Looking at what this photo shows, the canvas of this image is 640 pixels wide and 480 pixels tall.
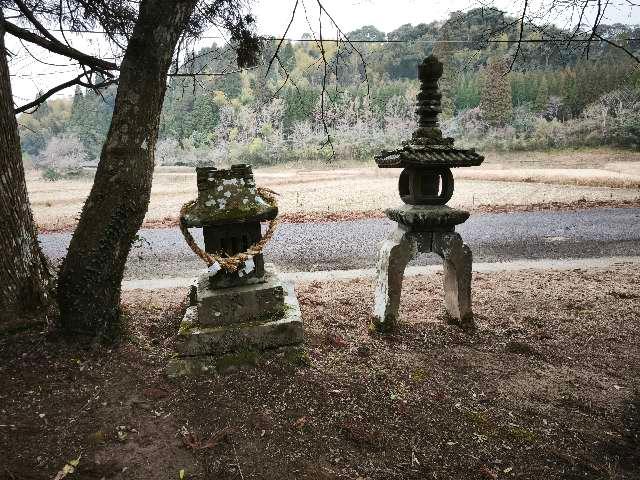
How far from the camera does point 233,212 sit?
9.31 feet

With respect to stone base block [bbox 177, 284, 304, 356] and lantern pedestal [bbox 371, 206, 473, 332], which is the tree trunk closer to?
stone base block [bbox 177, 284, 304, 356]

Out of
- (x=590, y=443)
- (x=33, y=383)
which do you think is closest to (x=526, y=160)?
(x=590, y=443)

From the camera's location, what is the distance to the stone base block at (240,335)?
2920 millimetres

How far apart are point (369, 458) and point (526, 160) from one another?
23.8 m

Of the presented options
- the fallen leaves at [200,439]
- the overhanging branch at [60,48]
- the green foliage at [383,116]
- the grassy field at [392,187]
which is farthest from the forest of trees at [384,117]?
the fallen leaves at [200,439]

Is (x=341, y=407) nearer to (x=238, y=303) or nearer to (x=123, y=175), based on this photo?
(x=238, y=303)

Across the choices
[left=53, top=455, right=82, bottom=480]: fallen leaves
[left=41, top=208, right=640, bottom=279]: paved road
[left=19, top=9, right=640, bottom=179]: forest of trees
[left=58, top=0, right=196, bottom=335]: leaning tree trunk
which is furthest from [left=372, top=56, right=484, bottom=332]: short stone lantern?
[left=19, top=9, right=640, bottom=179]: forest of trees

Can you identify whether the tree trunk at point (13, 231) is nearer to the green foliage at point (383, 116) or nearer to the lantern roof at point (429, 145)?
the lantern roof at point (429, 145)

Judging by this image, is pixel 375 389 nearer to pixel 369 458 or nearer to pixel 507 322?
pixel 369 458

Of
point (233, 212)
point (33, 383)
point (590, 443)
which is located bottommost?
point (590, 443)

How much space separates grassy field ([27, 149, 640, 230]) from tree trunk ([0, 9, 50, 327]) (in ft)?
30.3

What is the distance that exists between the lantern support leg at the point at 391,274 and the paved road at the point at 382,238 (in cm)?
290

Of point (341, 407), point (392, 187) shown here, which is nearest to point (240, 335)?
point (341, 407)

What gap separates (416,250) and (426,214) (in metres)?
0.37
